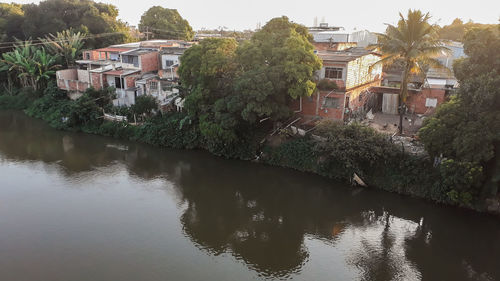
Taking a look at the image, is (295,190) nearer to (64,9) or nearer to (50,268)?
(50,268)

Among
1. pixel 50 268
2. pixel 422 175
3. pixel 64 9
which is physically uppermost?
pixel 64 9

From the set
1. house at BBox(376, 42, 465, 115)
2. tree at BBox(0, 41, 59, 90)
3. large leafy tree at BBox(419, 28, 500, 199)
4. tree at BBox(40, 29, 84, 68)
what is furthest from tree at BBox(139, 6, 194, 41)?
large leafy tree at BBox(419, 28, 500, 199)

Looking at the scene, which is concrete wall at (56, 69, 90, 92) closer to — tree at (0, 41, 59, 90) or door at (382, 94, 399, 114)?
tree at (0, 41, 59, 90)

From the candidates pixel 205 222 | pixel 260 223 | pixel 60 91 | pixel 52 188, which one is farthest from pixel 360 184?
pixel 60 91

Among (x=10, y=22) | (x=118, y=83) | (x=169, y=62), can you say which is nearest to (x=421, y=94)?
(x=169, y=62)

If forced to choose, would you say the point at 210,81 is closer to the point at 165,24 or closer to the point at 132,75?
the point at 132,75

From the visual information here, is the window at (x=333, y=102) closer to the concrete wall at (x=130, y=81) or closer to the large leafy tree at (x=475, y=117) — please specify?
the large leafy tree at (x=475, y=117)

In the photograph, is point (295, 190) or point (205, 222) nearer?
point (205, 222)
